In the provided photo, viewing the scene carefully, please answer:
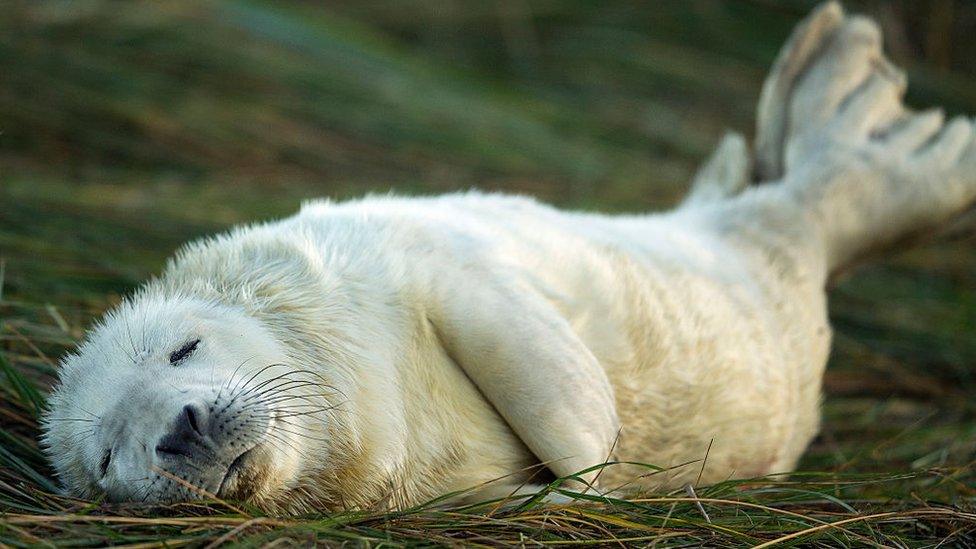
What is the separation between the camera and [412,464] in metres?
2.71

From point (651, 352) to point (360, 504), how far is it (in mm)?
1006

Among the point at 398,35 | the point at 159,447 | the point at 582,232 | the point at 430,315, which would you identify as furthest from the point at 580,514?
the point at 398,35

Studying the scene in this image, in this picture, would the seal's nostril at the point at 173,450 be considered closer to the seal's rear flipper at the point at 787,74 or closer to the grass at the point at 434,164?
the grass at the point at 434,164

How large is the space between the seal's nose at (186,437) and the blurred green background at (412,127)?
90 cm

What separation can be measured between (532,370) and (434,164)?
148 inches

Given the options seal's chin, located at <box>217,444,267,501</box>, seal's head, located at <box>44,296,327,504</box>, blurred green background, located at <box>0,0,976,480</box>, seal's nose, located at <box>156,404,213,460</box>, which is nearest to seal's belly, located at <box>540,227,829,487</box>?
blurred green background, located at <box>0,0,976,480</box>

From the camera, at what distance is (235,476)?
2318 mm

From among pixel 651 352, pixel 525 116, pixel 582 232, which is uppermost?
pixel 582 232

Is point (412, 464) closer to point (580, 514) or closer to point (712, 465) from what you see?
point (580, 514)

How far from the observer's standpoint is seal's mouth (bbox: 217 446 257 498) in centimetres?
231

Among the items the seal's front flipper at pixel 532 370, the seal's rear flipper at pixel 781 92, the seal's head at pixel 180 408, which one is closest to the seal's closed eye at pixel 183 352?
the seal's head at pixel 180 408

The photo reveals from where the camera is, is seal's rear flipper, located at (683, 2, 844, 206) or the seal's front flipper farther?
seal's rear flipper, located at (683, 2, 844, 206)

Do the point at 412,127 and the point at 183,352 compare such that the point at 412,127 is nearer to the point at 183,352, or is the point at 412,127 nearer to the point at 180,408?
the point at 183,352

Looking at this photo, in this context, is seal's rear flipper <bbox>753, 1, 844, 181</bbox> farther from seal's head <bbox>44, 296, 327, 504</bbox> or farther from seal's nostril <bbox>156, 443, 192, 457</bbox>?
seal's nostril <bbox>156, 443, 192, 457</bbox>
